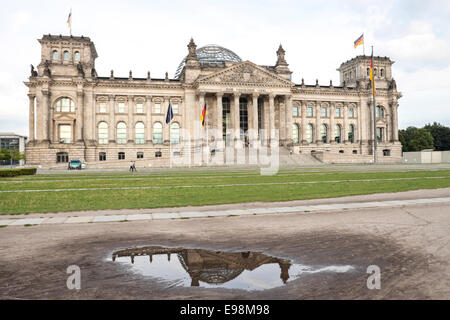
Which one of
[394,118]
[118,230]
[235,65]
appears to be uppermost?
[235,65]

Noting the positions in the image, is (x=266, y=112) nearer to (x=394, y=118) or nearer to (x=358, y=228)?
(x=394, y=118)

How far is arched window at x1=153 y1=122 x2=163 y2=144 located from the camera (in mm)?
77875

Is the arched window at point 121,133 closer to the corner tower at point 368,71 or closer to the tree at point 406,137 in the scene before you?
the corner tower at point 368,71

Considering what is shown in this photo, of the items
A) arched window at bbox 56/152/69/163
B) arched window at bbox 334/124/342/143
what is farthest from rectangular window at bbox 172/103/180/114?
arched window at bbox 334/124/342/143

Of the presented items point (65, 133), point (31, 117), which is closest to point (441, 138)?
point (65, 133)

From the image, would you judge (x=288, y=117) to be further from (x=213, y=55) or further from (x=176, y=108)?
(x=213, y=55)

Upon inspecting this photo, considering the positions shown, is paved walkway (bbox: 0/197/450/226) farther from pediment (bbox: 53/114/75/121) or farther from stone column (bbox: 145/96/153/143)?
pediment (bbox: 53/114/75/121)

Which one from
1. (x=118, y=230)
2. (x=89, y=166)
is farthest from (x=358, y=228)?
(x=89, y=166)

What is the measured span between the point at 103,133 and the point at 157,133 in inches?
471

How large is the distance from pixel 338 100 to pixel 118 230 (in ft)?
285

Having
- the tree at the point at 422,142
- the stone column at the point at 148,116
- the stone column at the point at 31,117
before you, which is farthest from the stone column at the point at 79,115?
the tree at the point at 422,142

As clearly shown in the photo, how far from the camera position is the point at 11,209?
15.0 m

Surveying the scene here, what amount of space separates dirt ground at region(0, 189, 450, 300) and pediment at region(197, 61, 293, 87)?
210 feet
